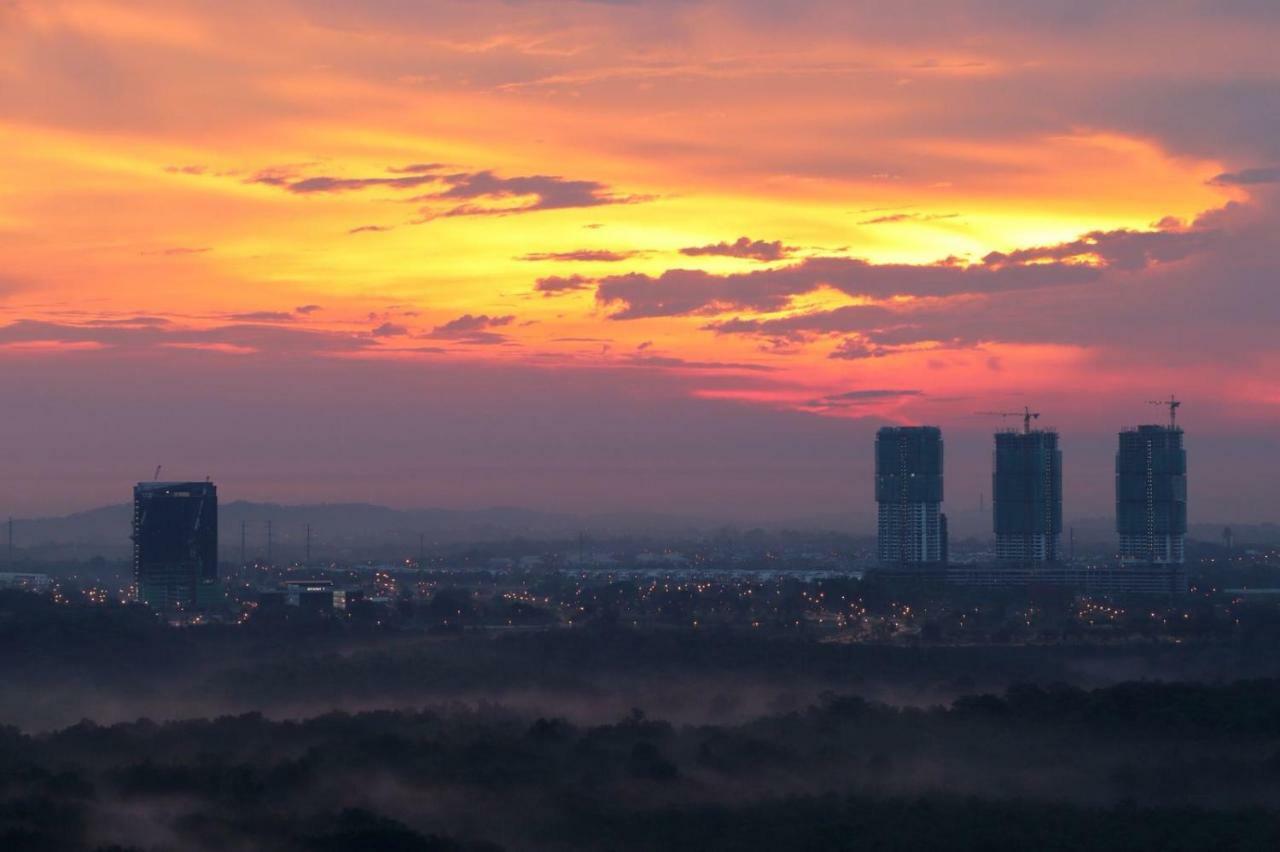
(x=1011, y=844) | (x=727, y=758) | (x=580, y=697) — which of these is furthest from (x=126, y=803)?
(x=580, y=697)

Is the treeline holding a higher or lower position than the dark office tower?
lower

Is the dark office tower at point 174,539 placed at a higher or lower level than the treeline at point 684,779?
higher

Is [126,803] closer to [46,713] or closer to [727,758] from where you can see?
[727,758]

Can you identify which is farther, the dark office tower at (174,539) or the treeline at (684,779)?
the dark office tower at (174,539)

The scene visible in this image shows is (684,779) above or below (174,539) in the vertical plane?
below

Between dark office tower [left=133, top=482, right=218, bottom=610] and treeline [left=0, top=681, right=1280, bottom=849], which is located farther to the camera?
dark office tower [left=133, top=482, right=218, bottom=610]

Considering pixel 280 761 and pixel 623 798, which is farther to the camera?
pixel 280 761

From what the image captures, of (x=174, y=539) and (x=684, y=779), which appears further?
(x=174, y=539)

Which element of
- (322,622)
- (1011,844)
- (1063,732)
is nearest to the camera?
(1011,844)
